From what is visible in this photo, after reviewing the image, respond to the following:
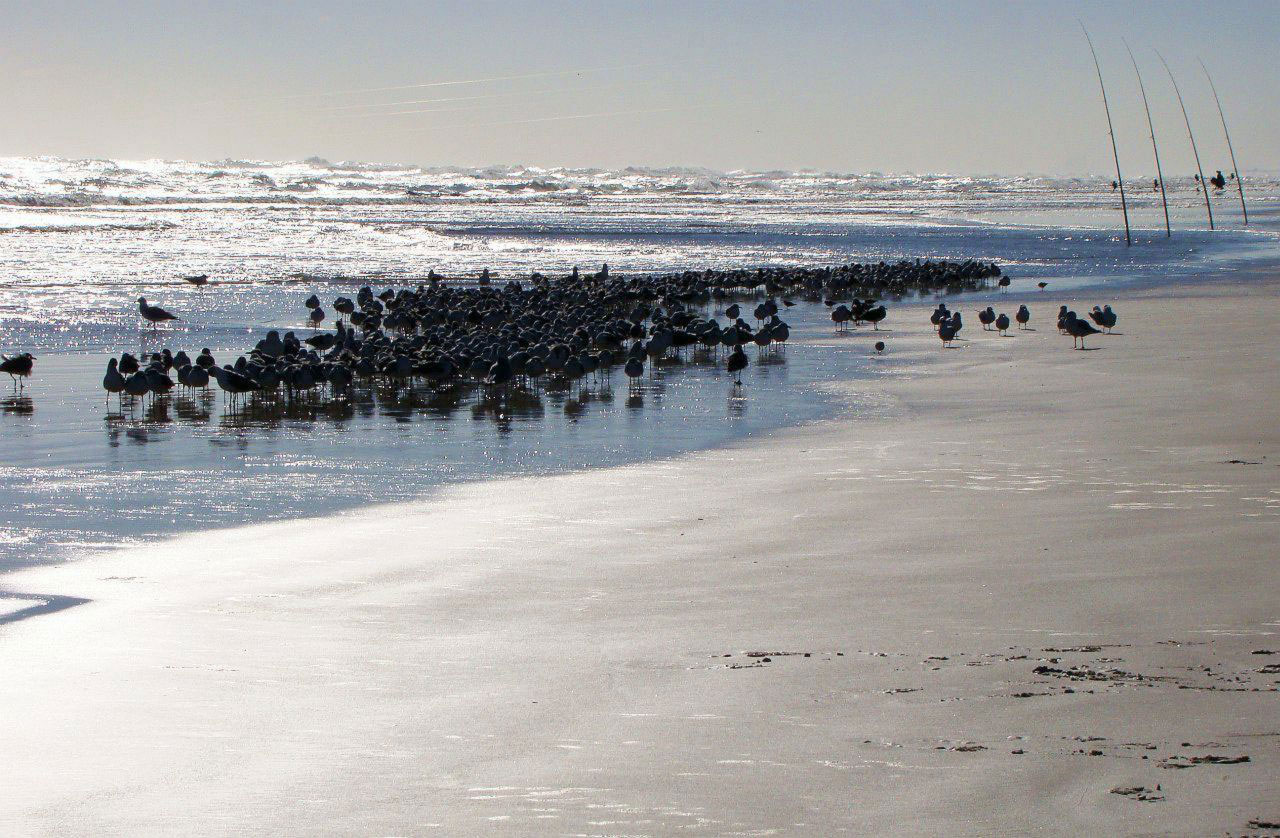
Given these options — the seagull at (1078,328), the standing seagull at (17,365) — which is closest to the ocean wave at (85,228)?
the standing seagull at (17,365)

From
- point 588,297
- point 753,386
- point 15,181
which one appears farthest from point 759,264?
point 15,181

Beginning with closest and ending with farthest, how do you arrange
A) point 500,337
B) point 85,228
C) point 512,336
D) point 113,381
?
point 113,381
point 500,337
point 512,336
point 85,228

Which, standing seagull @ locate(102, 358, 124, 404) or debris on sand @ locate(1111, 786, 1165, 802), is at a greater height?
standing seagull @ locate(102, 358, 124, 404)

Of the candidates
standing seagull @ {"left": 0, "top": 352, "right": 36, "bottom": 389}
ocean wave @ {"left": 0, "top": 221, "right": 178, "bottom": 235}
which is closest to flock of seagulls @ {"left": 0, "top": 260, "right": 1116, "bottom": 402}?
standing seagull @ {"left": 0, "top": 352, "right": 36, "bottom": 389}

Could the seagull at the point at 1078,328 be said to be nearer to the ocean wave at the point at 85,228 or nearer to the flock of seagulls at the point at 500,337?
the flock of seagulls at the point at 500,337

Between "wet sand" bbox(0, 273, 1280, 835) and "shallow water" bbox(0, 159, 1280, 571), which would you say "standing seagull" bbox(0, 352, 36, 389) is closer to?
"shallow water" bbox(0, 159, 1280, 571)

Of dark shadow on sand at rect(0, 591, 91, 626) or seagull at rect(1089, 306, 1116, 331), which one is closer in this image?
dark shadow on sand at rect(0, 591, 91, 626)

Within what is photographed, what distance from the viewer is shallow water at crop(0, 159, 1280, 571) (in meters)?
11.2

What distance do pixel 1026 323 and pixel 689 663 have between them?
802 inches

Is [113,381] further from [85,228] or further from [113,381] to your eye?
[85,228]

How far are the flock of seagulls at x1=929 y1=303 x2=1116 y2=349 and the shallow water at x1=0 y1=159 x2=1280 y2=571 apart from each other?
141 centimetres

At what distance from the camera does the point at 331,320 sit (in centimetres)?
2842

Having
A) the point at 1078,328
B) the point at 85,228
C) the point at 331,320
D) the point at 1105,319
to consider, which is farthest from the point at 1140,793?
the point at 85,228

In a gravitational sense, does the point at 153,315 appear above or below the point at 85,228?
below
